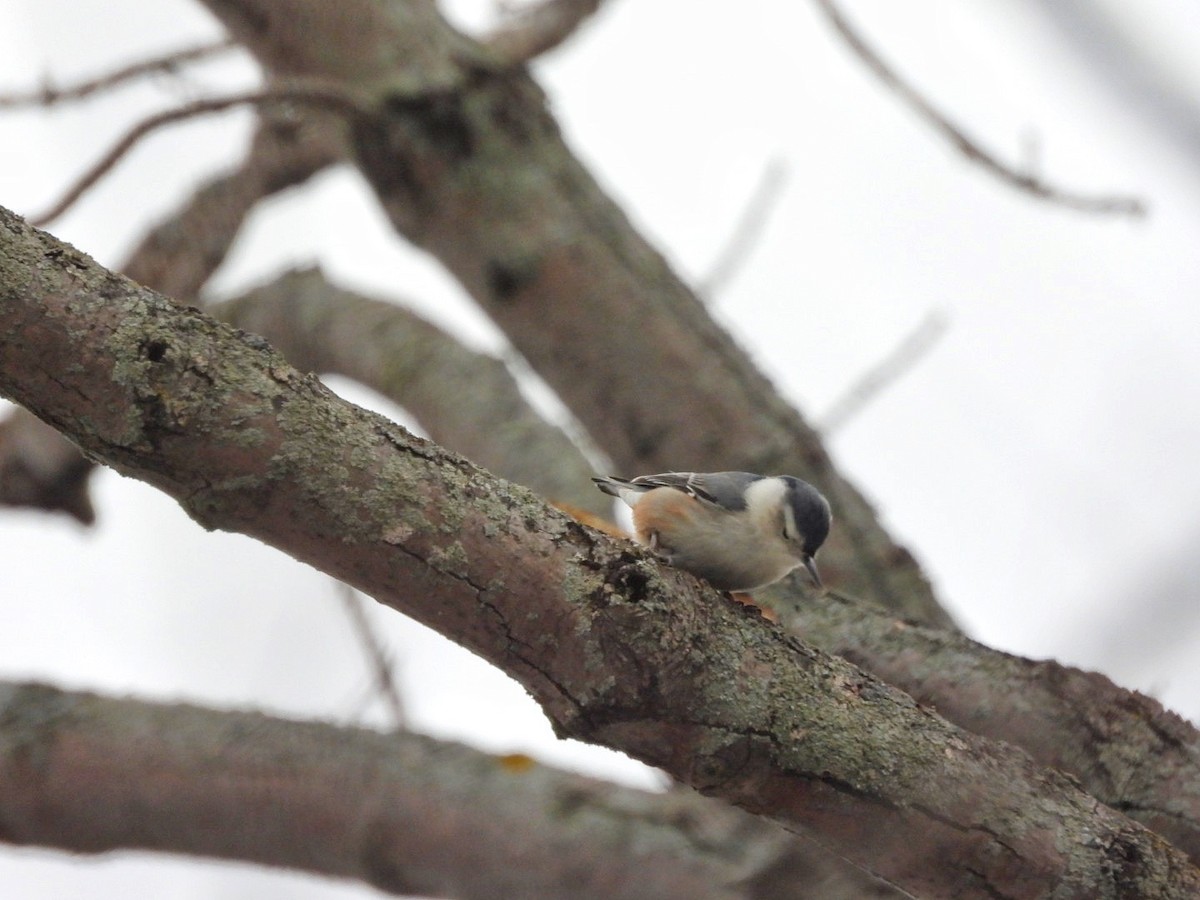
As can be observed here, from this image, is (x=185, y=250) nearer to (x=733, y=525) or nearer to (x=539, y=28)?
(x=539, y=28)

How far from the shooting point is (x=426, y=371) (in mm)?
3324

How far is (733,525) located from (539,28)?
73.4 inches

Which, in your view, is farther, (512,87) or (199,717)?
(512,87)

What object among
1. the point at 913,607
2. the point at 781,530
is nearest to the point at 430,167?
the point at 781,530

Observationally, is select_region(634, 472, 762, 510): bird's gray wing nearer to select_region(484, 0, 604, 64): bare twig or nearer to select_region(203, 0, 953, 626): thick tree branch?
select_region(203, 0, 953, 626): thick tree branch

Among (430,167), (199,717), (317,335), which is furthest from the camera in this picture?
(317,335)

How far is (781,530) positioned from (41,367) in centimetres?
151

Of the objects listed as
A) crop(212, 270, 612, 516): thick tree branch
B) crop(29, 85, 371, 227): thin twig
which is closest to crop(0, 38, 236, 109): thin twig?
crop(29, 85, 371, 227): thin twig

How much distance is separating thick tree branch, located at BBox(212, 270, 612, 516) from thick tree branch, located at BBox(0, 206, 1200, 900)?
1.31 m

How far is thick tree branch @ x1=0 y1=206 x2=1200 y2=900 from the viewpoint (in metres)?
1.21

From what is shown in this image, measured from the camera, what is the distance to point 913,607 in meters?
2.72

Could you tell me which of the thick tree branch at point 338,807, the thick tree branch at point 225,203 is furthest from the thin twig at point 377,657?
Answer: the thick tree branch at point 225,203

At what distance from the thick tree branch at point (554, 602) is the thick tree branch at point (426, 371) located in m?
1.31

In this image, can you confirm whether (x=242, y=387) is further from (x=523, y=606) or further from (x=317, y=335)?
(x=317, y=335)
